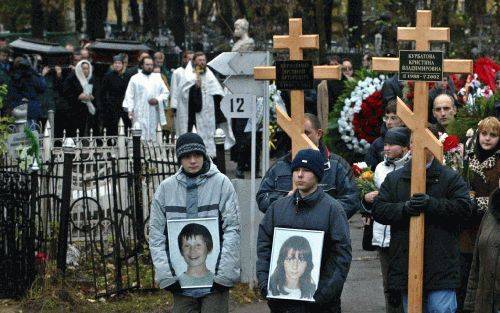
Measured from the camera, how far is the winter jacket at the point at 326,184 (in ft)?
29.4

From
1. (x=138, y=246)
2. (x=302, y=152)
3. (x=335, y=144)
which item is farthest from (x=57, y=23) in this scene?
(x=302, y=152)

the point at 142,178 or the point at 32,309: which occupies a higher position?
the point at 142,178

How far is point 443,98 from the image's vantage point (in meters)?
11.3

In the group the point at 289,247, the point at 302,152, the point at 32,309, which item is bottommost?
the point at 32,309

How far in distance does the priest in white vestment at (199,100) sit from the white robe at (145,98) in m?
0.30

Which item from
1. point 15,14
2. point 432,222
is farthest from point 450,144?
point 15,14

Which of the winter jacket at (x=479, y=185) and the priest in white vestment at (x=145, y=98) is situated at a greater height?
the priest in white vestment at (x=145, y=98)

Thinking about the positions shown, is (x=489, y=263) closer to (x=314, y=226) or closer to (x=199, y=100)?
(x=314, y=226)

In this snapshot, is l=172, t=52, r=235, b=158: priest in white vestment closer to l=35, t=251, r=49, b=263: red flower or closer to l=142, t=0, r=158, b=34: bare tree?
l=35, t=251, r=49, b=263: red flower

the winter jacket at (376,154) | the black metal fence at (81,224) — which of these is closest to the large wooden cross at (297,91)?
the winter jacket at (376,154)

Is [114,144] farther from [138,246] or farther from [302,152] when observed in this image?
[302,152]

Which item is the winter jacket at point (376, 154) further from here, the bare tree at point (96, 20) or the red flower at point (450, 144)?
the bare tree at point (96, 20)

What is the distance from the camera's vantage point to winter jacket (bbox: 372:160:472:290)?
848 cm

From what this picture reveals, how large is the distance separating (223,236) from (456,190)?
1578 mm
